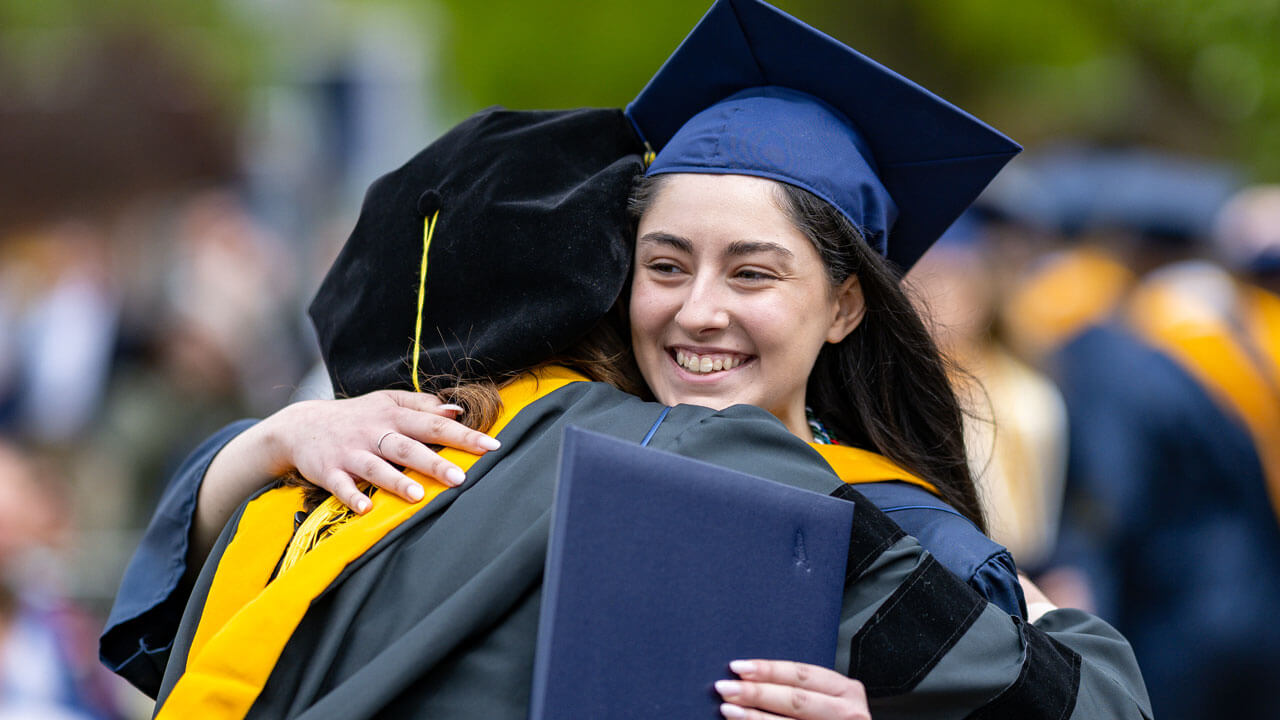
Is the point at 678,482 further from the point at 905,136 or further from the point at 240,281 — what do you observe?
the point at 240,281

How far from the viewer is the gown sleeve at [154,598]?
2.63 metres

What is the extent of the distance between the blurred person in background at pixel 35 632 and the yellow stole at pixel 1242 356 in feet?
13.3

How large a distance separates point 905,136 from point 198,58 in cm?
1997

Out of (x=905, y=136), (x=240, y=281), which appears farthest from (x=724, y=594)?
(x=240, y=281)

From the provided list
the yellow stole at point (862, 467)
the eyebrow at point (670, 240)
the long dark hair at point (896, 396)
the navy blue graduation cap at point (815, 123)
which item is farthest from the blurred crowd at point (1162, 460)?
the eyebrow at point (670, 240)

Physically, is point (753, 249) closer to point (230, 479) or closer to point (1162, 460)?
point (230, 479)

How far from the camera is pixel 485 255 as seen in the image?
2480 millimetres

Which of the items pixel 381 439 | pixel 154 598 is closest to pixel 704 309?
pixel 381 439

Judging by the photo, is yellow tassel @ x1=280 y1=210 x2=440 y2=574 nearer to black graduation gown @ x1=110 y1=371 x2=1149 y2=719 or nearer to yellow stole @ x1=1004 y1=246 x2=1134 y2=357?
black graduation gown @ x1=110 y1=371 x2=1149 y2=719

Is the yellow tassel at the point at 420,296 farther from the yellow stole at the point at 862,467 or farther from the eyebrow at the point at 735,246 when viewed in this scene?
the yellow stole at the point at 862,467

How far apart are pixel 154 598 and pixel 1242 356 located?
400cm

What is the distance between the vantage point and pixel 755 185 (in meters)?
2.53

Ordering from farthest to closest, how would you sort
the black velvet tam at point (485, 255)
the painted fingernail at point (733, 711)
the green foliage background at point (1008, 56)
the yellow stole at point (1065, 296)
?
the green foliage background at point (1008, 56) < the yellow stole at point (1065, 296) < the black velvet tam at point (485, 255) < the painted fingernail at point (733, 711)

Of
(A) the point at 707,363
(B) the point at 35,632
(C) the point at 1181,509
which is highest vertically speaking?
(A) the point at 707,363
